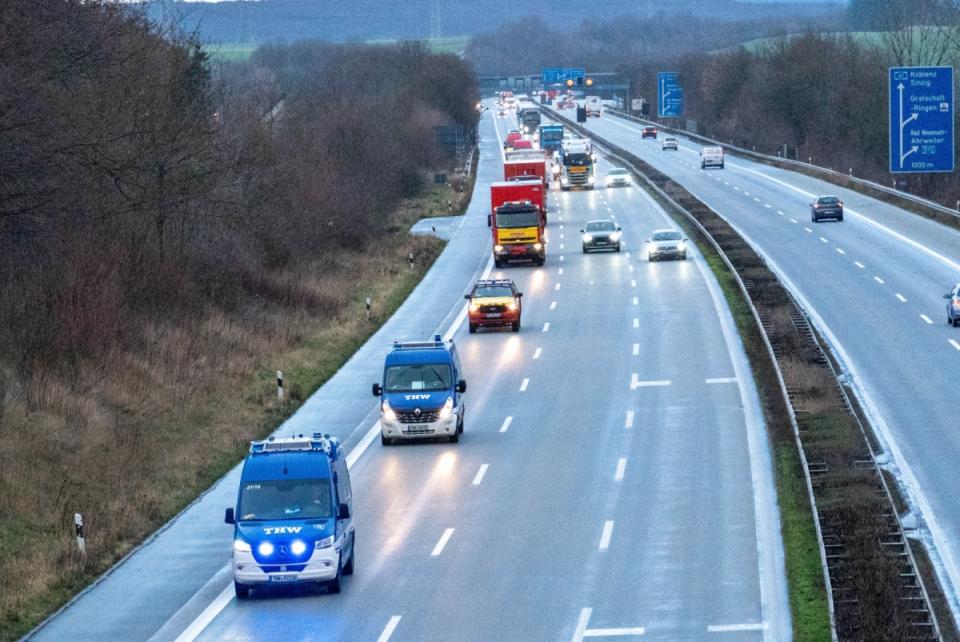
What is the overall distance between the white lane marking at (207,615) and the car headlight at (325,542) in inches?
57.1

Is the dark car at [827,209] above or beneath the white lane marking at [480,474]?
above

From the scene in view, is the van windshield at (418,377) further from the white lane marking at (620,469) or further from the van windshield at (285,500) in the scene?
the van windshield at (285,500)

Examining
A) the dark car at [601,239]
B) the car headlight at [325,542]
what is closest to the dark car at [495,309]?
the dark car at [601,239]

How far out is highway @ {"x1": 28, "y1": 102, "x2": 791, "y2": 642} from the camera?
19.2 m

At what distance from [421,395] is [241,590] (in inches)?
444

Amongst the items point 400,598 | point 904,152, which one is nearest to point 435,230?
point 904,152

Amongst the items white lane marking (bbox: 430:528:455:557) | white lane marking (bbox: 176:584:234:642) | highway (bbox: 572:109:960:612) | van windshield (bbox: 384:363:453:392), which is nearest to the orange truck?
highway (bbox: 572:109:960:612)

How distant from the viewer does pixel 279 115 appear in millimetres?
88062

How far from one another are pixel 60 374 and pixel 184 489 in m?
7.61

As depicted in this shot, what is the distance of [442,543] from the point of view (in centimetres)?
2316

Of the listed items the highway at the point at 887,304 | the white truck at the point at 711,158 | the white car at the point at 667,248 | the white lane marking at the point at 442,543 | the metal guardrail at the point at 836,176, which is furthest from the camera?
the white truck at the point at 711,158

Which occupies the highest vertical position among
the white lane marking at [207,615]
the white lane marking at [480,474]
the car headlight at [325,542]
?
the car headlight at [325,542]

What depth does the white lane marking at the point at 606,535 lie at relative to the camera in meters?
22.7

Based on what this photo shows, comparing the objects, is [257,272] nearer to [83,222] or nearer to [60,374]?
[83,222]
